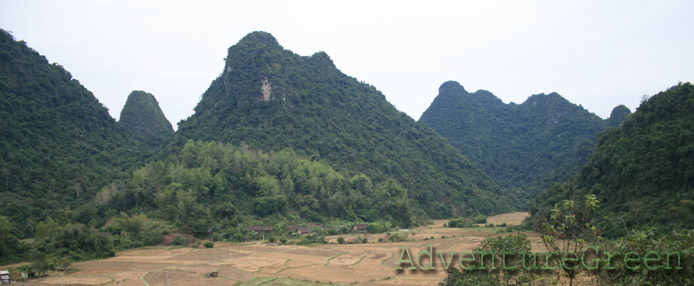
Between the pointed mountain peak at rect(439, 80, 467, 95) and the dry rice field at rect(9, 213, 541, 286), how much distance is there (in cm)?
8305

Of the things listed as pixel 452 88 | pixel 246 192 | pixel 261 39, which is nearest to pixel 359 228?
pixel 246 192

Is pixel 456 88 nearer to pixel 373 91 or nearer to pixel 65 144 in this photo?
pixel 373 91

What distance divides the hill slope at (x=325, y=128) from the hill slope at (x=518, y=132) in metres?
16.4

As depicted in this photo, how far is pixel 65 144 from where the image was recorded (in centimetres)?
4762

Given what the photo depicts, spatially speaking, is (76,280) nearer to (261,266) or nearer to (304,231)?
(261,266)

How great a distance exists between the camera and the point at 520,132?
98688 millimetres

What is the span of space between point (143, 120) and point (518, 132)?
266ft

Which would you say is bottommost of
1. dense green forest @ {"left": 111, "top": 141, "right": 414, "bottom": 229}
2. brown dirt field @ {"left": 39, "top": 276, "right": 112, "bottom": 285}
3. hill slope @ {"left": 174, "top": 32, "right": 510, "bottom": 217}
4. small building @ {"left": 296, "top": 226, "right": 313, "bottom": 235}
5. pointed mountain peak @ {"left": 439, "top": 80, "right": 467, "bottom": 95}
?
small building @ {"left": 296, "top": 226, "right": 313, "bottom": 235}

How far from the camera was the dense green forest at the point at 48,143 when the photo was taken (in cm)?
3741

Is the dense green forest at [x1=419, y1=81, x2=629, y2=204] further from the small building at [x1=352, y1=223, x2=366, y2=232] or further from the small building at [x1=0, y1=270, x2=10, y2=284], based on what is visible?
the small building at [x1=0, y1=270, x2=10, y2=284]

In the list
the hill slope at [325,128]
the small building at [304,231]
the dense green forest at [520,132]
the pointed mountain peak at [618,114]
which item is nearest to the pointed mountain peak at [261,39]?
the hill slope at [325,128]

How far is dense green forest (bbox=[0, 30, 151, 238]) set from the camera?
37.4 m

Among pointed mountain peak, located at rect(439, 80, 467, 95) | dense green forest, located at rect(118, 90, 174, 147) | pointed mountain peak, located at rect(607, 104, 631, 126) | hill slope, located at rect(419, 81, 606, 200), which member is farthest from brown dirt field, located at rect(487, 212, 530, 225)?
pointed mountain peak, located at rect(439, 80, 467, 95)

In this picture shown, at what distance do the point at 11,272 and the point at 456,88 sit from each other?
104m
